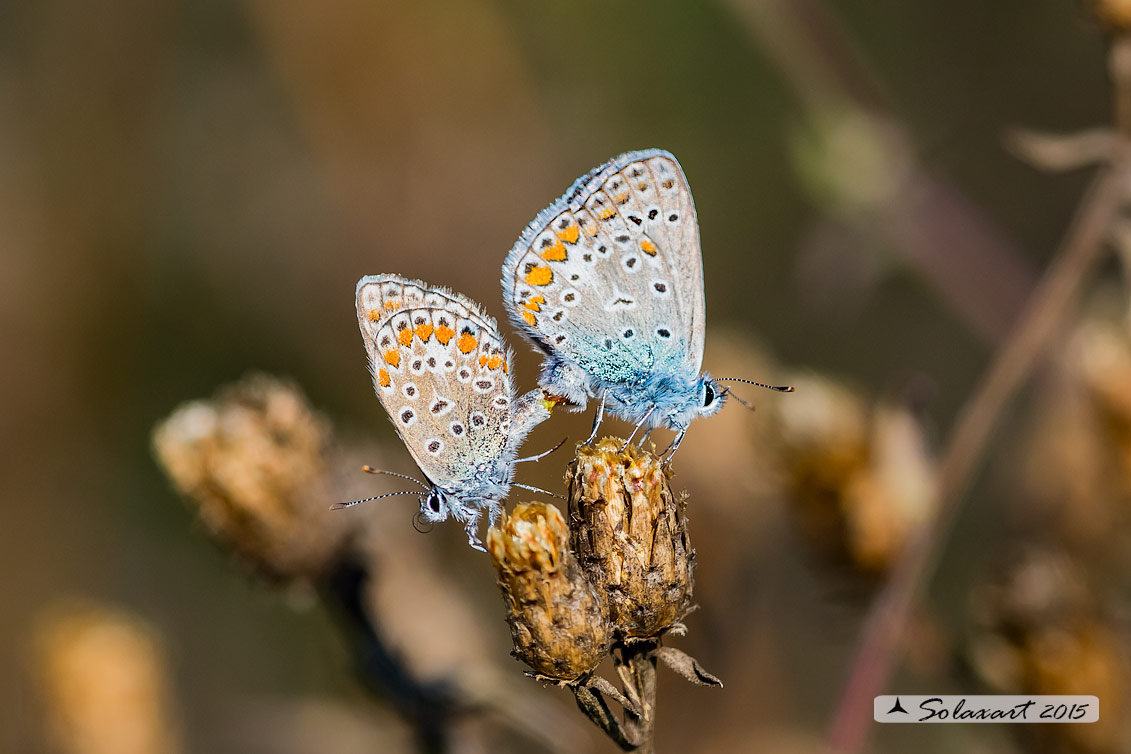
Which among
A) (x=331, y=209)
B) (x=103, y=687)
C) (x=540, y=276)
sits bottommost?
(x=103, y=687)

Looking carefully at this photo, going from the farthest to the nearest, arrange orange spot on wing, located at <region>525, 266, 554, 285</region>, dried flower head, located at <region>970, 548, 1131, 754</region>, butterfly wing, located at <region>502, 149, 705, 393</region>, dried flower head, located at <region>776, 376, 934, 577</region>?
orange spot on wing, located at <region>525, 266, 554, 285</region>, butterfly wing, located at <region>502, 149, 705, 393</region>, dried flower head, located at <region>776, 376, 934, 577</region>, dried flower head, located at <region>970, 548, 1131, 754</region>

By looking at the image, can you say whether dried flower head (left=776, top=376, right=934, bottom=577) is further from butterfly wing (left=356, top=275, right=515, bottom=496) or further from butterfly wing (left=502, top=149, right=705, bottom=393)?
butterfly wing (left=356, top=275, right=515, bottom=496)

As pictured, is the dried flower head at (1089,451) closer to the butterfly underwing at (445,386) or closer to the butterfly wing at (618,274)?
the butterfly wing at (618,274)

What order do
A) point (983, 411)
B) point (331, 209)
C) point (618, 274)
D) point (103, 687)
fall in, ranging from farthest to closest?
point (331, 209)
point (103, 687)
point (618, 274)
point (983, 411)

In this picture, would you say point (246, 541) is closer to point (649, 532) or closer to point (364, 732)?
point (364, 732)

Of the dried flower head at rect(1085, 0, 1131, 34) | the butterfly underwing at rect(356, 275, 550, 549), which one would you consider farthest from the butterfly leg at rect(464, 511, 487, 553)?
the dried flower head at rect(1085, 0, 1131, 34)

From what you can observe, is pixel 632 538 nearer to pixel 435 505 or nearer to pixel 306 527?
pixel 435 505

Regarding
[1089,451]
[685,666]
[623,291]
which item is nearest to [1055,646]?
[1089,451]

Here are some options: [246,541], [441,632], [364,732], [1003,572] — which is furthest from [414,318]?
[1003,572]
